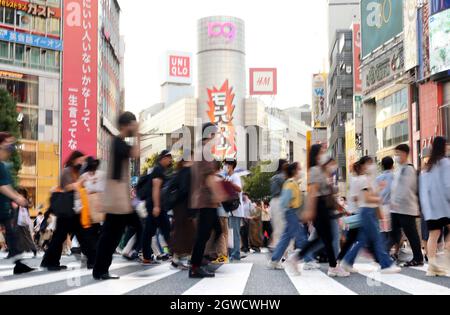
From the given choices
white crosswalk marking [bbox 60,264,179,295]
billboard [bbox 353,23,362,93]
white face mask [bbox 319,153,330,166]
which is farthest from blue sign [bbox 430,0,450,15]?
white crosswalk marking [bbox 60,264,179,295]

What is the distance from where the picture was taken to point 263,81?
6112 inches

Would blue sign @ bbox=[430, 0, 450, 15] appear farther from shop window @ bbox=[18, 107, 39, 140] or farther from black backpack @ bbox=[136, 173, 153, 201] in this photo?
black backpack @ bbox=[136, 173, 153, 201]

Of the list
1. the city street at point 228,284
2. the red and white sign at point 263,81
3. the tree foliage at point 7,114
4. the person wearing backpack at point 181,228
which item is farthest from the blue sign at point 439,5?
the red and white sign at point 263,81

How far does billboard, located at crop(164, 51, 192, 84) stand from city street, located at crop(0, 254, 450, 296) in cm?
15296

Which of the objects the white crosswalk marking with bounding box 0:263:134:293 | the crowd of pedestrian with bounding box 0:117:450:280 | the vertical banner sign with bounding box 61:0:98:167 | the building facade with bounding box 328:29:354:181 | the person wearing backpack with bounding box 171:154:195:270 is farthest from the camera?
the building facade with bounding box 328:29:354:181

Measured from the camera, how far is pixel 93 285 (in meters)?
6.43

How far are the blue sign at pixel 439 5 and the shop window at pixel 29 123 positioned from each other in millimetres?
25619

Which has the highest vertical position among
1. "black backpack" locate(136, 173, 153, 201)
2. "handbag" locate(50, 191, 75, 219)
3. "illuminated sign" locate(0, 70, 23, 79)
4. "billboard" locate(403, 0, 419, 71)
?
"billboard" locate(403, 0, 419, 71)

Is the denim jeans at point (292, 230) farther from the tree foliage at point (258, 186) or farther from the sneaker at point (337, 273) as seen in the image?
the tree foliage at point (258, 186)

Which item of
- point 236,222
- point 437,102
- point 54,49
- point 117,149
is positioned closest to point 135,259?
point 236,222

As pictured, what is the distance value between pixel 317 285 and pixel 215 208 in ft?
4.34

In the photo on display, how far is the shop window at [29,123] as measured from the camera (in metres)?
44.4

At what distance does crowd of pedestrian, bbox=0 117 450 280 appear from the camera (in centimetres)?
695
